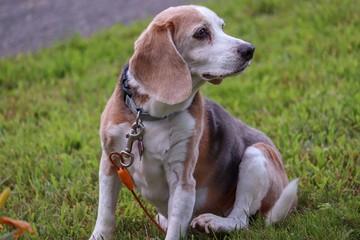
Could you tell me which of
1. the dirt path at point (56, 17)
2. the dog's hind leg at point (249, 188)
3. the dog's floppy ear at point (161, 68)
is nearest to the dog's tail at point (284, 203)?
the dog's hind leg at point (249, 188)

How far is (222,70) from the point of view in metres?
3.61

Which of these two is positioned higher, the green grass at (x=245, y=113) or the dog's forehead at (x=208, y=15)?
the dog's forehead at (x=208, y=15)

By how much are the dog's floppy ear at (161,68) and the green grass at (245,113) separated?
35.6 inches

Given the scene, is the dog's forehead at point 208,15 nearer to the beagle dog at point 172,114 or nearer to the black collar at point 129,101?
the beagle dog at point 172,114

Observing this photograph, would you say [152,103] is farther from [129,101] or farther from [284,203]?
[284,203]

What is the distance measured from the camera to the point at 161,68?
364cm

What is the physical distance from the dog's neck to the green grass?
0.78m

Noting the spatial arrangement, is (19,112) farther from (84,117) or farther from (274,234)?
(274,234)

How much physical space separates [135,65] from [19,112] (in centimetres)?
303

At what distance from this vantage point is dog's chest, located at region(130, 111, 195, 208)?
3715 mm

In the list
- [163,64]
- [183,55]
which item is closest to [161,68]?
[163,64]

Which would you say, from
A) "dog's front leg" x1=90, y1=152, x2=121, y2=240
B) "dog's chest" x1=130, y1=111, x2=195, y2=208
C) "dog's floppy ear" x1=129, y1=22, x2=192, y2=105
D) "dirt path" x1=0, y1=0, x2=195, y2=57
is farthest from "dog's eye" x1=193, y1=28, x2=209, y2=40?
"dirt path" x1=0, y1=0, x2=195, y2=57

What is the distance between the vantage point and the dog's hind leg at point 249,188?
4.16 meters

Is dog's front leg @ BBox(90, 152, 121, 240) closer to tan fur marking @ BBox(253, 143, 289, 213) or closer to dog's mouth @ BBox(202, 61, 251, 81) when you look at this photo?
dog's mouth @ BBox(202, 61, 251, 81)
